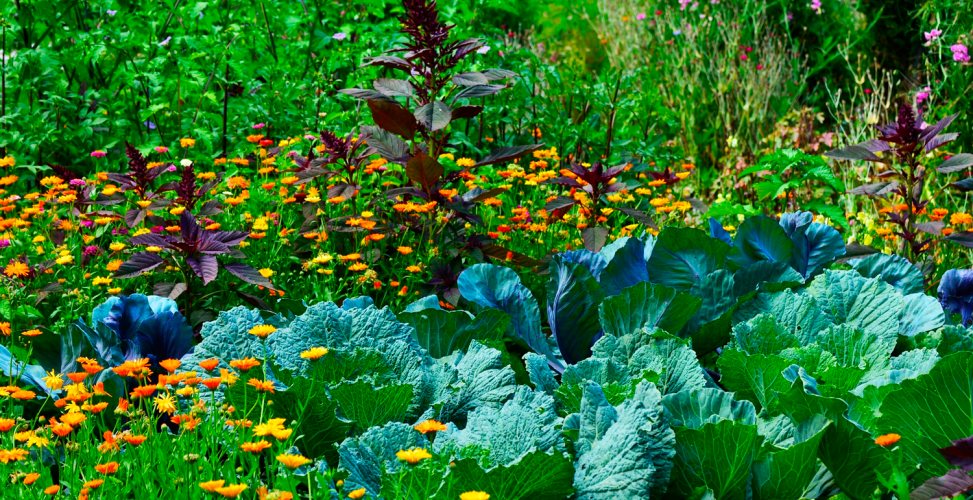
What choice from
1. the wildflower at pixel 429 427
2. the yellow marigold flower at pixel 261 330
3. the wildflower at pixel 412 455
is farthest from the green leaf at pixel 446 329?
the wildflower at pixel 412 455

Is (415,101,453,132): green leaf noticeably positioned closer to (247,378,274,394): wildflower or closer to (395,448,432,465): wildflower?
(247,378,274,394): wildflower

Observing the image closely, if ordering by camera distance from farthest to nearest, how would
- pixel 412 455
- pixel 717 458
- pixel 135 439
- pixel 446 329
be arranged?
pixel 446 329, pixel 135 439, pixel 717 458, pixel 412 455

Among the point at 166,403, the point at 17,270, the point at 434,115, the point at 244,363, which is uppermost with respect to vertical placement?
the point at 434,115

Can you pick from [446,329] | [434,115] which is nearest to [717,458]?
[446,329]

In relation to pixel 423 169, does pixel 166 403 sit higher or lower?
lower

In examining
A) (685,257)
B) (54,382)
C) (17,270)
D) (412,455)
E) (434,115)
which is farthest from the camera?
(434,115)

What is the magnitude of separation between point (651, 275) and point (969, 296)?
0.79 meters

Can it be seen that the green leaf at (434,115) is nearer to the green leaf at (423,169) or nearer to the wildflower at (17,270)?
the green leaf at (423,169)

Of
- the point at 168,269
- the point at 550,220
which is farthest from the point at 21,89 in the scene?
the point at 550,220

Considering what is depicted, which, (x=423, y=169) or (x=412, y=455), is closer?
(x=412, y=455)

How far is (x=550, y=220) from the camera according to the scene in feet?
11.4

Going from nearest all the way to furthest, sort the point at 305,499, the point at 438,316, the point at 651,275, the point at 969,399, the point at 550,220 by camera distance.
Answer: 1. the point at 969,399
2. the point at 305,499
3. the point at 438,316
4. the point at 651,275
5. the point at 550,220

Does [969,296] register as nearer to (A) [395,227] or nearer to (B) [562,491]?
(B) [562,491]

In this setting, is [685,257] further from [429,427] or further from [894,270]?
[429,427]
